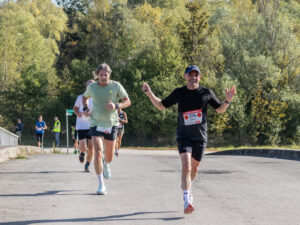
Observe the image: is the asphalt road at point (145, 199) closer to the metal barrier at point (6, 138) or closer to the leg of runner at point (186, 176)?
the leg of runner at point (186, 176)

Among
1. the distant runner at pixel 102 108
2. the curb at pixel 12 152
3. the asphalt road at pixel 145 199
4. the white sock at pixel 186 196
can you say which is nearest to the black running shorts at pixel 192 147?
the white sock at pixel 186 196

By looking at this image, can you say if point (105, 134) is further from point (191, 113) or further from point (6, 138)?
point (6, 138)

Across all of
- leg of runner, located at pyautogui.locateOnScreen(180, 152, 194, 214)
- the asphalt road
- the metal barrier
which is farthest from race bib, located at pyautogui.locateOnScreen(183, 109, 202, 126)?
the metal barrier

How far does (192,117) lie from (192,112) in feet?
0.21

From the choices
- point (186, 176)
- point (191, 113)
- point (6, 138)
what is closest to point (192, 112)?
point (191, 113)

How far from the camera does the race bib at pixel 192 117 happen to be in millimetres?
6301

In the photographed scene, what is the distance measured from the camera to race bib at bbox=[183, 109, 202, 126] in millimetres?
6301

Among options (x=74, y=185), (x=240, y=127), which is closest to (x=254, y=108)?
(x=240, y=127)

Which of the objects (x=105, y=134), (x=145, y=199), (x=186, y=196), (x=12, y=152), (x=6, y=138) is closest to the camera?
(x=186, y=196)

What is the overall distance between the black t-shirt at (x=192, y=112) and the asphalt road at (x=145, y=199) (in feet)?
3.09

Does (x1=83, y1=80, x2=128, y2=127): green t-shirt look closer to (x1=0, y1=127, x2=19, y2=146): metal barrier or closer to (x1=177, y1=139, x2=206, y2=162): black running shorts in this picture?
(x1=177, y1=139, x2=206, y2=162): black running shorts

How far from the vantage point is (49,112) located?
164ft

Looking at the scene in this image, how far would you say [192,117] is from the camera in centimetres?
630

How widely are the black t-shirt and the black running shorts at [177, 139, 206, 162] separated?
0.06 m
